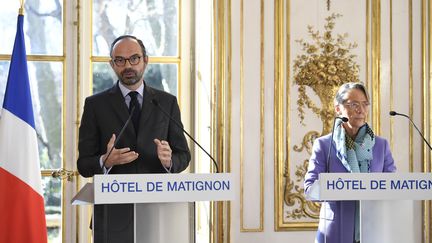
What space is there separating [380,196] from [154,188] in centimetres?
86

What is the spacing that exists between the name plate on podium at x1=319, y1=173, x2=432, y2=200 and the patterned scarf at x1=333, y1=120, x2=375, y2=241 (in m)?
0.49

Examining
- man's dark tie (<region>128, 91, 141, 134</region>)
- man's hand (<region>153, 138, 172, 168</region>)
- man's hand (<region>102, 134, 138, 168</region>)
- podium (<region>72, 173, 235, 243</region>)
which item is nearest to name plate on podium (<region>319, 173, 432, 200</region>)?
podium (<region>72, 173, 235, 243</region>)

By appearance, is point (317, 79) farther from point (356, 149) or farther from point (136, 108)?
point (136, 108)

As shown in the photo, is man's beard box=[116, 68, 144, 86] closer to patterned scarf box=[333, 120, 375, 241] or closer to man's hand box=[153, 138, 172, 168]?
man's hand box=[153, 138, 172, 168]

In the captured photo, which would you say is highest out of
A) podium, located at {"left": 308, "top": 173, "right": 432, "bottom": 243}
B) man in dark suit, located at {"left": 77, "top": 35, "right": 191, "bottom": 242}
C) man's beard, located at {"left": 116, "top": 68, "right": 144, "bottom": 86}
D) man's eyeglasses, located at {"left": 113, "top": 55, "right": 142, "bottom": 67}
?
man's eyeglasses, located at {"left": 113, "top": 55, "right": 142, "bottom": 67}

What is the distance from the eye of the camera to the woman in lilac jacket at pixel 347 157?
3340mm

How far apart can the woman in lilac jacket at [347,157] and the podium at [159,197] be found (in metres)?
0.71

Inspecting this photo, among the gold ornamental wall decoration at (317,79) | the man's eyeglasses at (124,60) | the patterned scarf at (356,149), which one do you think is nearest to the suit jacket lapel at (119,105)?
the man's eyeglasses at (124,60)

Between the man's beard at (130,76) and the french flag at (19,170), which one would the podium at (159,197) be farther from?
the french flag at (19,170)

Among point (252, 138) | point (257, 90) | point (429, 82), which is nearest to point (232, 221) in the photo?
point (252, 138)

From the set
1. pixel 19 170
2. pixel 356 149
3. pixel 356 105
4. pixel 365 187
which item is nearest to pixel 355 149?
pixel 356 149

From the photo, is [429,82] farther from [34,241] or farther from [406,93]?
[34,241]

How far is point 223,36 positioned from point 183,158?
1.42 metres

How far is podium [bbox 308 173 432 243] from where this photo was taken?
2.91 m
